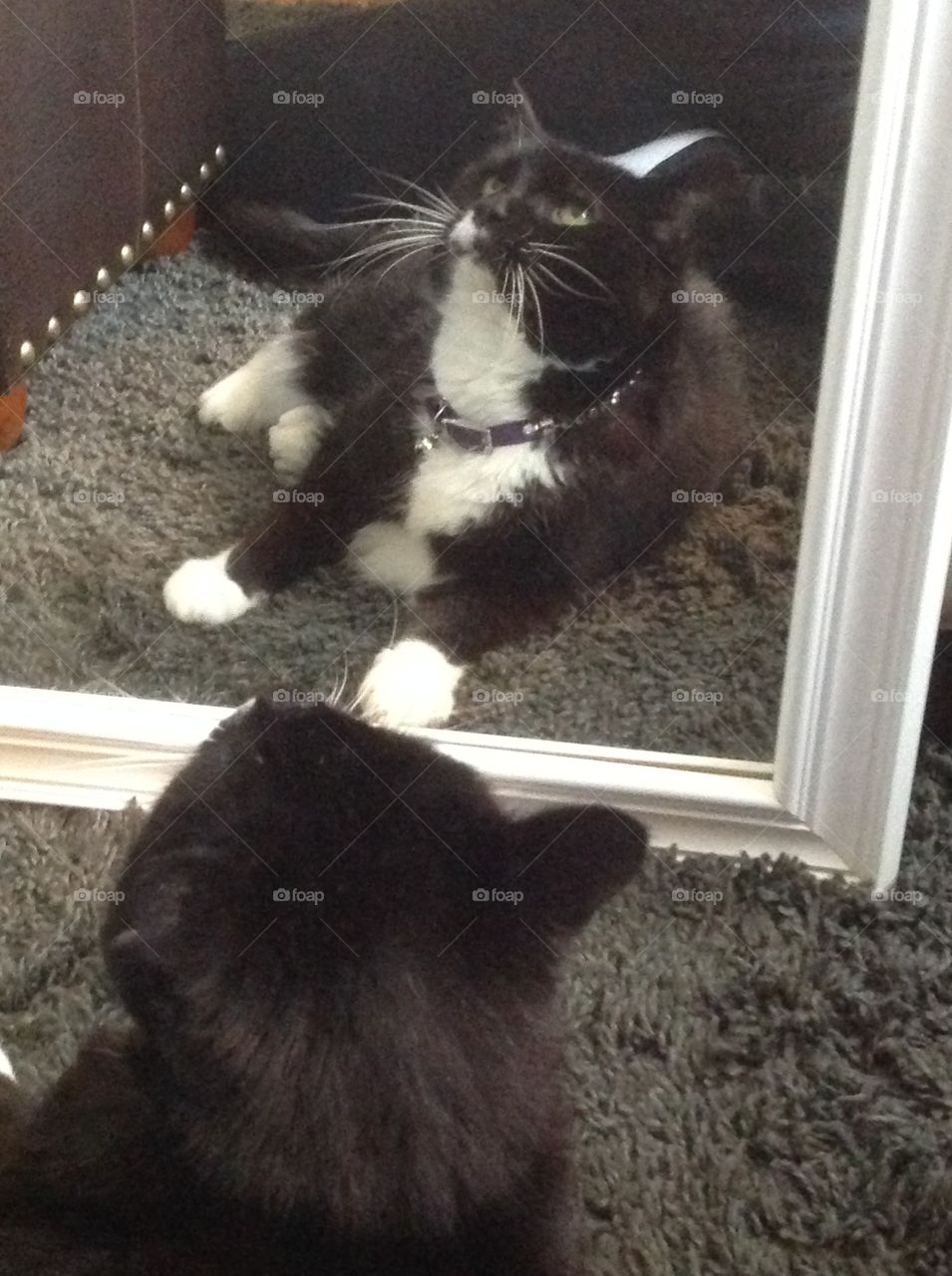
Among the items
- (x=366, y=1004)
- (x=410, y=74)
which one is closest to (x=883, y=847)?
(x=366, y=1004)

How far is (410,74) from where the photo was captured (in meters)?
1.32

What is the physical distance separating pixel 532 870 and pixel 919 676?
0.47 meters

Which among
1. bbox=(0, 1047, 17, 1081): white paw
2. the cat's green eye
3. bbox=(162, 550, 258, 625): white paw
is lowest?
bbox=(0, 1047, 17, 1081): white paw

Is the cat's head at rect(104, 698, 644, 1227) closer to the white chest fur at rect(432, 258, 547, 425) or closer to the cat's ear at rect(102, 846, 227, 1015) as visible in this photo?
the cat's ear at rect(102, 846, 227, 1015)

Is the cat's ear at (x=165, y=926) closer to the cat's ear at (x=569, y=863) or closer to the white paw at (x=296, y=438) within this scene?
the cat's ear at (x=569, y=863)

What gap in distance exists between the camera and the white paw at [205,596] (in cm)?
126

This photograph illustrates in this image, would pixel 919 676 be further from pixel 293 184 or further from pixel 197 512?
pixel 293 184

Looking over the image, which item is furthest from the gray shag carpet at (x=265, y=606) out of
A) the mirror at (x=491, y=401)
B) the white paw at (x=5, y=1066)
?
the white paw at (x=5, y=1066)

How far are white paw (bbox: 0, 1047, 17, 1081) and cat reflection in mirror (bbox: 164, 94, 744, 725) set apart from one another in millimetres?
437

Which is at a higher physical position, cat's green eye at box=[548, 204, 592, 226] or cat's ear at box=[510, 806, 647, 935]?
cat's green eye at box=[548, 204, 592, 226]

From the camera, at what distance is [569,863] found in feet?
2.24

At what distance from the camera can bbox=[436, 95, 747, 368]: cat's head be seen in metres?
1.12

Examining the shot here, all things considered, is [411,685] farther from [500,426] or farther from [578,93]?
[578,93]

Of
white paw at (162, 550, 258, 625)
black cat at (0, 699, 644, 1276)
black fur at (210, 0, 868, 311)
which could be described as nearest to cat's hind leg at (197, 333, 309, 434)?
black fur at (210, 0, 868, 311)
